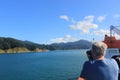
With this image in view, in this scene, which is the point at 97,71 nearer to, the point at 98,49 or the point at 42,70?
the point at 98,49

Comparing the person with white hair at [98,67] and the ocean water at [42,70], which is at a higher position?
the person with white hair at [98,67]

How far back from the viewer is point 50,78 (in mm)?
40812

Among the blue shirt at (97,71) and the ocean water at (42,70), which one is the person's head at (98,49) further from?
the ocean water at (42,70)

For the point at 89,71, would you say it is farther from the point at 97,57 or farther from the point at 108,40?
the point at 108,40

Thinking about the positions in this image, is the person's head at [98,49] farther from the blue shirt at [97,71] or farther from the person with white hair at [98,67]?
the blue shirt at [97,71]

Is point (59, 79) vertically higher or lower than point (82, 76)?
lower

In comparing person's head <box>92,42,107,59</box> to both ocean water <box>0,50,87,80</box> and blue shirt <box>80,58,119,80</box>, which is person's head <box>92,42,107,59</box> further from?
ocean water <box>0,50,87,80</box>

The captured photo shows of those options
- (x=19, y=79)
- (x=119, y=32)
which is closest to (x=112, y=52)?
(x=119, y=32)

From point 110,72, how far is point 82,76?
456 mm

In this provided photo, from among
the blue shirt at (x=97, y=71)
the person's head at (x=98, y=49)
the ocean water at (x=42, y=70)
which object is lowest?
the ocean water at (x=42, y=70)

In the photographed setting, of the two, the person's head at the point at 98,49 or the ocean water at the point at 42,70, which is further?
the ocean water at the point at 42,70

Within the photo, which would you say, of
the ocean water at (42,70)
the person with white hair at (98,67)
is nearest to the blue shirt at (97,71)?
the person with white hair at (98,67)

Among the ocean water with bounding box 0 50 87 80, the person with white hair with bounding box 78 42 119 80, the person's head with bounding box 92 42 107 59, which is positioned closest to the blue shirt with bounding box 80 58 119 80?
the person with white hair with bounding box 78 42 119 80

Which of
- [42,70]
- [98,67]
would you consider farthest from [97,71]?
[42,70]
